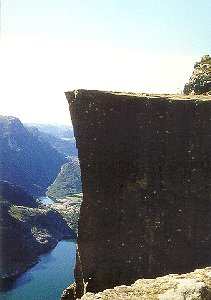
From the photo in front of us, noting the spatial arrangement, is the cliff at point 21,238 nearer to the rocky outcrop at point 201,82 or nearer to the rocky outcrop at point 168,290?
the rocky outcrop at point 201,82

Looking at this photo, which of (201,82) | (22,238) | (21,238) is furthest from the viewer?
(22,238)

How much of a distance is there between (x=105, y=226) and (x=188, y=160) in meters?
5.47

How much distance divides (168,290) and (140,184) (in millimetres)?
11502

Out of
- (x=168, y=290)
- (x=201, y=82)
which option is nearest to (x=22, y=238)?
(x=201, y=82)

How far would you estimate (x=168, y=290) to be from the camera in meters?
7.59

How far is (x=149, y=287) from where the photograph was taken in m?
7.95

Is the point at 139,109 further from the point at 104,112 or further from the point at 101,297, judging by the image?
the point at 101,297

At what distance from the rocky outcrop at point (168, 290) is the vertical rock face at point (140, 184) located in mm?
10347

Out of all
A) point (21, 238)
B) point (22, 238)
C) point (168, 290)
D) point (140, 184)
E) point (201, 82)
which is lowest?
point (22, 238)

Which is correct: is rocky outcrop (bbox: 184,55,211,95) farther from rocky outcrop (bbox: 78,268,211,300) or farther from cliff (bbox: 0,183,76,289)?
cliff (bbox: 0,183,76,289)

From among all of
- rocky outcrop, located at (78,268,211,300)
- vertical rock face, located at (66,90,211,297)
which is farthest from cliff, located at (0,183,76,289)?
rocky outcrop, located at (78,268,211,300)

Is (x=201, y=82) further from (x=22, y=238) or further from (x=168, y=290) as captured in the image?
(x=22, y=238)

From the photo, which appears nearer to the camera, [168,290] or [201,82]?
[168,290]

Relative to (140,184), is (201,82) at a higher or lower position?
higher
